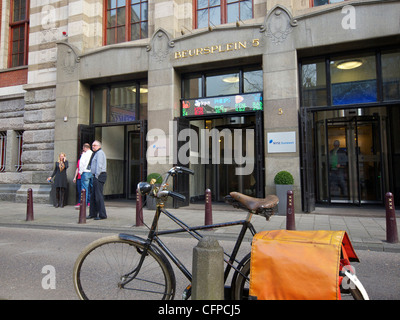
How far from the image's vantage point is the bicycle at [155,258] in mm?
2449

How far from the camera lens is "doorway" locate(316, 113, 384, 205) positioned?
38.6ft

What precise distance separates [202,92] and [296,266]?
393 inches

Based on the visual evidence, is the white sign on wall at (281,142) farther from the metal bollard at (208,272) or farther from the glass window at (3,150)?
the glass window at (3,150)

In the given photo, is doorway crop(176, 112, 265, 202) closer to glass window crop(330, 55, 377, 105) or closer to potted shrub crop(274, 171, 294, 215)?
potted shrub crop(274, 171, 294, 215)

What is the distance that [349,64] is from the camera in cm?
980

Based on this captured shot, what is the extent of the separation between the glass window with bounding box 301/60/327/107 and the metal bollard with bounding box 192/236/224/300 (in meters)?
8.94

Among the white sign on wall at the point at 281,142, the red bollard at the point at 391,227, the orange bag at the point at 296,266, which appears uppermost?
the white sign on wall at the point at 281,142

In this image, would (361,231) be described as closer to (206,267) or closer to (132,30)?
(206,267)

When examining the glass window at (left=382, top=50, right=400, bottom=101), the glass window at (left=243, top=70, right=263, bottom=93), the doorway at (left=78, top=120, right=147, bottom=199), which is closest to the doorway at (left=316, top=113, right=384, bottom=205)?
the glass window at (left=382, top=50, right=400, bottom=101)

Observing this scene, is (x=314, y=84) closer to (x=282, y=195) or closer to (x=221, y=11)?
(x=282, y=195)

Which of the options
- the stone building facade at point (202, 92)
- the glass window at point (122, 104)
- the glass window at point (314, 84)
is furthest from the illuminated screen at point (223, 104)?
the glass window at point (122, 104)

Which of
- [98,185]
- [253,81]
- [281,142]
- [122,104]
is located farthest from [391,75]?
[122,104]

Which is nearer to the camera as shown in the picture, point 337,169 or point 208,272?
point 208,272

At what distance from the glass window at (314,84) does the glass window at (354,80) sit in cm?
30
